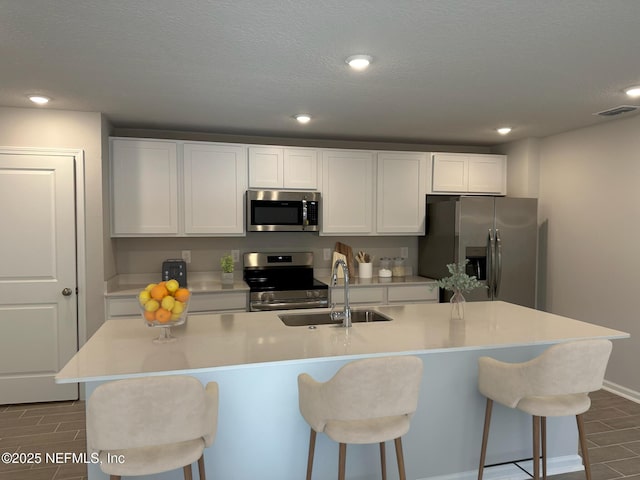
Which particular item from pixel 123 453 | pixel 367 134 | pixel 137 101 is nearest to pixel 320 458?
pixel 123 453

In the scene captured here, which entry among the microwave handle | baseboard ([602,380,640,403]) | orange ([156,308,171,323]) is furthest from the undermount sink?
baseboard ([602,380,640,403])

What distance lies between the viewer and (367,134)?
4.73 meters

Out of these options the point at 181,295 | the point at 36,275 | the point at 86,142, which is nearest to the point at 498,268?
the point at 181,295

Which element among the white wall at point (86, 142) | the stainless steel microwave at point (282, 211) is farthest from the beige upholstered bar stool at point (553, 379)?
the white wall at point (86, 142)

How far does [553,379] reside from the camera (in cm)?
210

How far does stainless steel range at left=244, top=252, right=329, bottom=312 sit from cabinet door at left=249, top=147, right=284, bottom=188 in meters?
0.77

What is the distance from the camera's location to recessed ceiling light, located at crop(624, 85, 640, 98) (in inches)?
120

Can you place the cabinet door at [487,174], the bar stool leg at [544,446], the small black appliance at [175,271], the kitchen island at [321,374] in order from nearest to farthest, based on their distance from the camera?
the kitchen island at [321,374] → the bar stool leg at [544,446] → the small black appliance at [175,271] → the cabinet door at [487,174]

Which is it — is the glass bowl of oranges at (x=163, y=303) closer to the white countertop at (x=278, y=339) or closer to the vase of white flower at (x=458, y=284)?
the white countertop at (x=278, y=339)

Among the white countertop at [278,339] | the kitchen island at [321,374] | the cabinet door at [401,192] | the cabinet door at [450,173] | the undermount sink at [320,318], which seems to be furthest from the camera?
the cabinet door at [450,173]

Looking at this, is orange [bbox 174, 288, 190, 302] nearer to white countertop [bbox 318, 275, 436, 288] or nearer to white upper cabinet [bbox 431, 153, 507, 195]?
white countertop [bbox 318, 275, 436, 288]

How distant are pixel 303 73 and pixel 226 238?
7.82 feet

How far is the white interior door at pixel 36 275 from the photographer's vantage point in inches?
145

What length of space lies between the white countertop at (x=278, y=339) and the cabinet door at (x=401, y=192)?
1923 mm
